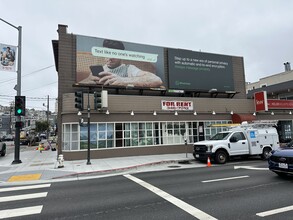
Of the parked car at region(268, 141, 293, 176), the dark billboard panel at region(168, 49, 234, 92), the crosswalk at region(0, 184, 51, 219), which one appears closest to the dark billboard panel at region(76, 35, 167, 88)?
the dark billboard panel at region(168, 49, 234, 92)

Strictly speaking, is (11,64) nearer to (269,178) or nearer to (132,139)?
(132,139)

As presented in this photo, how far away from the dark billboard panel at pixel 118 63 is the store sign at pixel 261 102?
31.5ft

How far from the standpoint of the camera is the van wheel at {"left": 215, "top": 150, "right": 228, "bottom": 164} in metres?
14.3

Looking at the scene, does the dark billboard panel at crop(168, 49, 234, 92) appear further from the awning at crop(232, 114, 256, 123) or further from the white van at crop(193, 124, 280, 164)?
the white van at crop(193, 124, 280, 164)

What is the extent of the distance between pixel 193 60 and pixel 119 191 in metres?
18.6

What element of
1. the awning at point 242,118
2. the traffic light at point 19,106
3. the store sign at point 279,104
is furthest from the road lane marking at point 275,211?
the store sign at point 279,104

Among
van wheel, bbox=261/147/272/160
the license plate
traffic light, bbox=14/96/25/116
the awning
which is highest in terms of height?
traffic light, bbox=14/96/25/116

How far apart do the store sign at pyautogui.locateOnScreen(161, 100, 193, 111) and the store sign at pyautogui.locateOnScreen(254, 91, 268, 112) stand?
24.9 ft

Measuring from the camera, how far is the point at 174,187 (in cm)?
824

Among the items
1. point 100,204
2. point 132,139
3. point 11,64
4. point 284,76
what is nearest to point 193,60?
point 132,139

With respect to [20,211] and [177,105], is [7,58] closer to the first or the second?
[20,211]

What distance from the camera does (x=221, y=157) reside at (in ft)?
47.4

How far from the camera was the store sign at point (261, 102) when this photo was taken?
2275 centimetres

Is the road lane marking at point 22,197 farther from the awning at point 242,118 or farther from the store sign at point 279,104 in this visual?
the store sign at point 279,104
